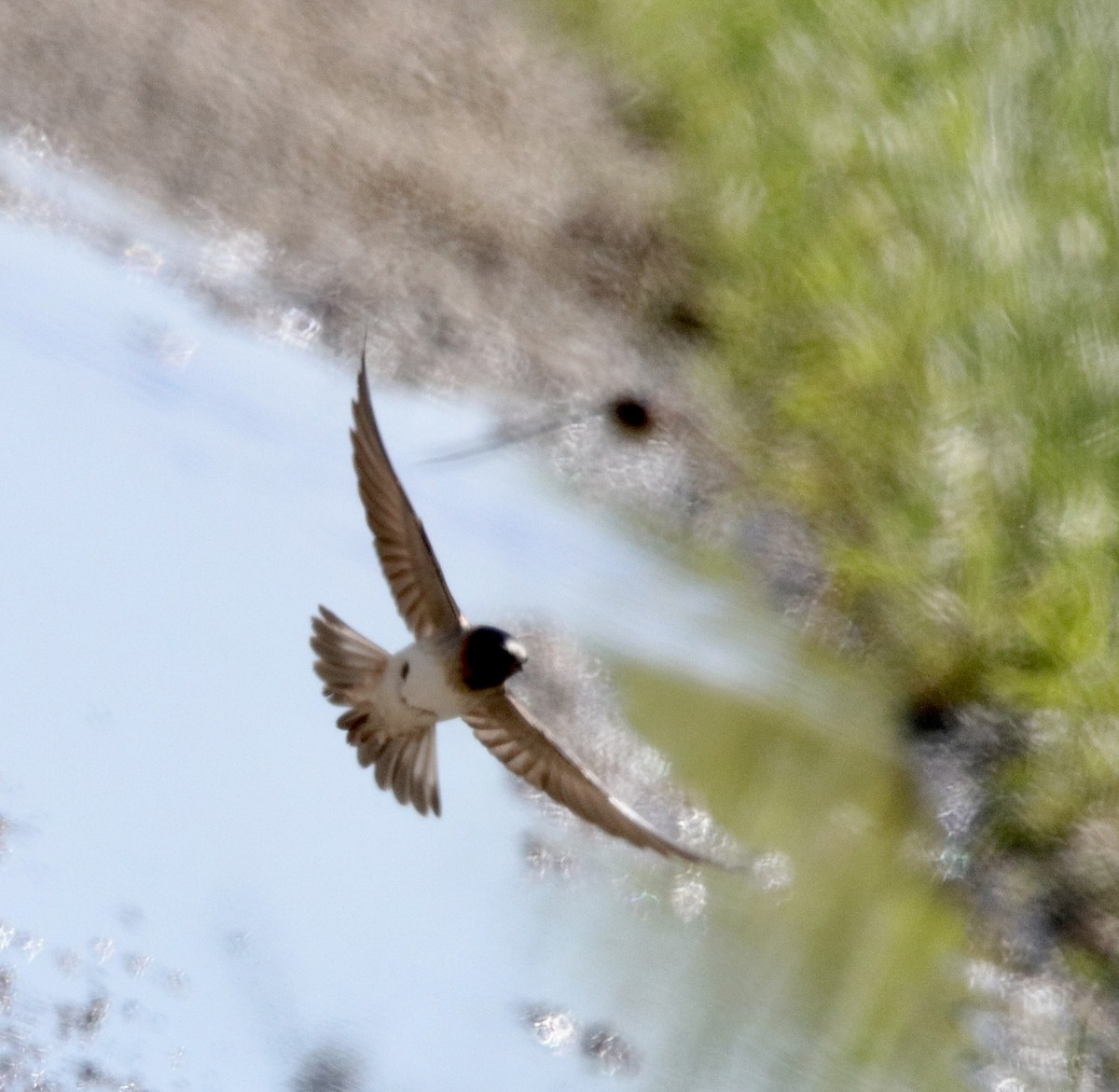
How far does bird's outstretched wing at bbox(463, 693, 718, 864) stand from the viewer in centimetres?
210

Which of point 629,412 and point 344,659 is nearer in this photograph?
point 344,659

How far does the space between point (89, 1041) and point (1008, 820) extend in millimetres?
1438

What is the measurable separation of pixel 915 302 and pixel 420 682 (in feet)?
4.15

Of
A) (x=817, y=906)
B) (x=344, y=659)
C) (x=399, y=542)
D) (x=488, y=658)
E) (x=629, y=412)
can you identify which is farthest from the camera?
(x=629, y=412)

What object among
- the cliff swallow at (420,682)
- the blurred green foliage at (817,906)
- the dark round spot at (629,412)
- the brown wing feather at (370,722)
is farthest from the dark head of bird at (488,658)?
the dark round spot at (629,412)

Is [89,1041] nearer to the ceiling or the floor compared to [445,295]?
nearer to the floor

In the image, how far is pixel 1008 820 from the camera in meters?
3.20

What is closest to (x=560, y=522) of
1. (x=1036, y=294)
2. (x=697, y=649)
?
(x=697, y=649)

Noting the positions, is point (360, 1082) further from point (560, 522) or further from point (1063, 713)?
point (1063, 713)

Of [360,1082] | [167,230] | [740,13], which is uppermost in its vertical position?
[740,13]

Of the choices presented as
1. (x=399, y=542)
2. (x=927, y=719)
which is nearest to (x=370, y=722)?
(x=399, y=542)

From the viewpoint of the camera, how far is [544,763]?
7.26ft

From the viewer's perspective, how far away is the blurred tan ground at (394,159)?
10.2 feet

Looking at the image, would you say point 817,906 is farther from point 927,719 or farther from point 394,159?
point 394,159
